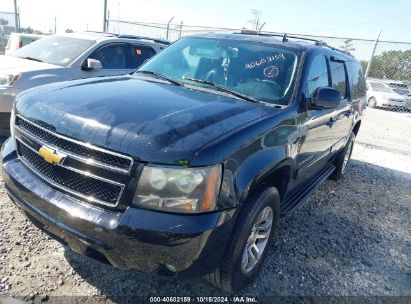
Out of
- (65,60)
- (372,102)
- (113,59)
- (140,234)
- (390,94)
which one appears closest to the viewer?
(140,234)

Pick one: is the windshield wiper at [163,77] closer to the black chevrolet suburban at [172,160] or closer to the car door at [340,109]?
the black chevrolet suburban at [172,160]

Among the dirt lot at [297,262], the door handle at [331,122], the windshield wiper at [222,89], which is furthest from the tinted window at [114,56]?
the door handle at [331,122]

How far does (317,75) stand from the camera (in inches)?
144

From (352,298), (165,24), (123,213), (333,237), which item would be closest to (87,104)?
(123,213)

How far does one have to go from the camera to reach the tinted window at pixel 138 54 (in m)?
7.32

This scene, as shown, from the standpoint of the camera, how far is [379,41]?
14.2m

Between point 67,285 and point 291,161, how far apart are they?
2.03 m

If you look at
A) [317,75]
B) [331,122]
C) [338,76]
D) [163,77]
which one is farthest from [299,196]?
[163,77]

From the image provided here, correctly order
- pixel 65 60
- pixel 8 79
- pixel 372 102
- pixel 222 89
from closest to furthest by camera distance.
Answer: pixel 222 89
pixel 8 79
pixel 65 60
pixel 372 102

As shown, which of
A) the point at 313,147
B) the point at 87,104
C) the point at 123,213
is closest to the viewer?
the point at 123,213

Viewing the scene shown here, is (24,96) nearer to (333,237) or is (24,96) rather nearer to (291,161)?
(291,161)

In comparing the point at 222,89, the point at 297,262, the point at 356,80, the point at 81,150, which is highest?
the point at 222,89

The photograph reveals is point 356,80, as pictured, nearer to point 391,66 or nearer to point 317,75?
point 317,75

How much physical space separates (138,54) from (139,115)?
5453 mm
